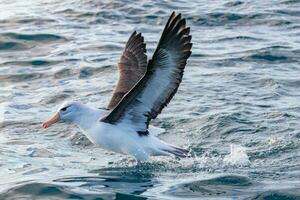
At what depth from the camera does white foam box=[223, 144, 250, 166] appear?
9.34 metres

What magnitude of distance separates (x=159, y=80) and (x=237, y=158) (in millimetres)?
1347

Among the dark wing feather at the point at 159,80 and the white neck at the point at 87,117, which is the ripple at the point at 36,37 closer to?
the white neck at the point at 87,117

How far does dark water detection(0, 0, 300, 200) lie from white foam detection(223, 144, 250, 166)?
0.01 m

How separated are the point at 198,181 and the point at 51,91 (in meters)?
4.72

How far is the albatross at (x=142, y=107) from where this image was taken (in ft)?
28.5

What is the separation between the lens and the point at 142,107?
372 inches

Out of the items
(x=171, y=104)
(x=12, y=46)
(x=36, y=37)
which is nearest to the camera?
(x=171, y=104)

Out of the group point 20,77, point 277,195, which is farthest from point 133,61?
point 20,77

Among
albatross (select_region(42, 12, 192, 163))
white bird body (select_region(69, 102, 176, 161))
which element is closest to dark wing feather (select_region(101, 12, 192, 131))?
albatross (select_region(42, 12, 192, 163))

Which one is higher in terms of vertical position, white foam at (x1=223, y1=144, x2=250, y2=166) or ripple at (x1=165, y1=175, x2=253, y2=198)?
white foam at (x1=223, y1=144, x2=250, y2=166)

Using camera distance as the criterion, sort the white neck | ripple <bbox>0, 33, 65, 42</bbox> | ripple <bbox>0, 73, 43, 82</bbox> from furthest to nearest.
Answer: ripple <bbox>0, 33, 65, 42</bbox> < ripple <bbox>0, 73, 43, 82</bbox> < the white neck

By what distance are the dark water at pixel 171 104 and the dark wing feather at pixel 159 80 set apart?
2.00ft

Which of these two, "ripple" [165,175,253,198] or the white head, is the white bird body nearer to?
the white head

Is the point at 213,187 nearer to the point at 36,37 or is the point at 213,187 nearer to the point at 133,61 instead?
the point at 133,61
